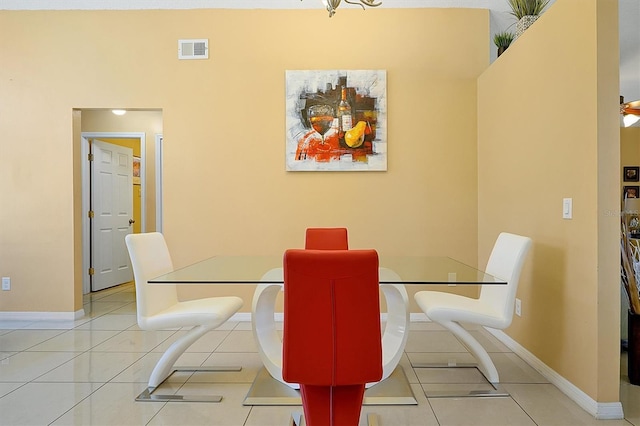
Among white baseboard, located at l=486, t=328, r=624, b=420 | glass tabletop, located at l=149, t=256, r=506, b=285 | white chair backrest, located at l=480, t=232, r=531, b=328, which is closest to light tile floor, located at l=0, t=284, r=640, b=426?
white baseboard, located at l=486, t=328, r=624, b=420

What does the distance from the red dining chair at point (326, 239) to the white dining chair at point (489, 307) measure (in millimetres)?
723

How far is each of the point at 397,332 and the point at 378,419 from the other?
0.51 m

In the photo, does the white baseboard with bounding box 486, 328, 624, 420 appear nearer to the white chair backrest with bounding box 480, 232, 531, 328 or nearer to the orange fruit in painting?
the white chair backrest with bounding box 480, 232, 531, 328

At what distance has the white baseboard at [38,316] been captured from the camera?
3.65 m

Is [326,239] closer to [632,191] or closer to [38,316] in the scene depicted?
[38,316]

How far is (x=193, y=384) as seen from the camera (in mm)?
2346

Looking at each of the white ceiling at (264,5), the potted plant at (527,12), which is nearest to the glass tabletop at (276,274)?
the potted plant at (527,12)

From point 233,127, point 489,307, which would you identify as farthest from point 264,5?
point 489,307

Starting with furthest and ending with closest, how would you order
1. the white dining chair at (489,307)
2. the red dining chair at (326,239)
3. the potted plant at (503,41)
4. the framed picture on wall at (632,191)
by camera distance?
the framed picture on wall at (632,191) < the potted plant at (503,41) < the red dining chair at (326,239) < the white dining chair at (489,307)

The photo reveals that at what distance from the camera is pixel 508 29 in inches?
146

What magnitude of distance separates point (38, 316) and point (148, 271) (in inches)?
88.1

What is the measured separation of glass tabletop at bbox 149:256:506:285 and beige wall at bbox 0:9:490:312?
99 centimetres

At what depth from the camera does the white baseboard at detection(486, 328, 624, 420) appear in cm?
193

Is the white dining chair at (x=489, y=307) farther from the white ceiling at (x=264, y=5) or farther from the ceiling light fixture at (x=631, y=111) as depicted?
the ceiling light fixture at (x=631, y=111)
